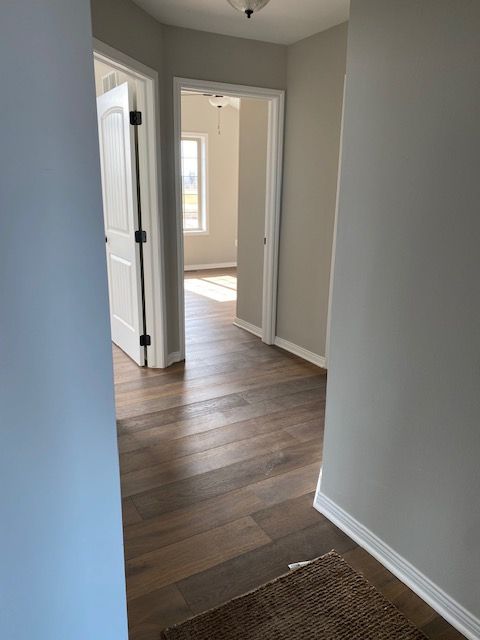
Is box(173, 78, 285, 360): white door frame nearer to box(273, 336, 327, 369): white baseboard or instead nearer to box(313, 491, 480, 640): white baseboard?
box(273, 336, 327, 369): white baseboard

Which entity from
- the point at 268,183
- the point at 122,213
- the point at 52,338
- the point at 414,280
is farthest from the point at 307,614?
the point at 268,183

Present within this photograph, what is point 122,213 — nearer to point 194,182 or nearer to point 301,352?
point 301,352

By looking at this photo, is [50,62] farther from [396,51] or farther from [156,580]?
[156,580]

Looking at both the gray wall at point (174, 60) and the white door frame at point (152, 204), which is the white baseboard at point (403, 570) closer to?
the white door frame at point (152, 204)

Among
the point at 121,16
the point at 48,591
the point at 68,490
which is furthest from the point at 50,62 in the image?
the point at 121,16

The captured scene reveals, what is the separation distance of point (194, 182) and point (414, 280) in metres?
6.91

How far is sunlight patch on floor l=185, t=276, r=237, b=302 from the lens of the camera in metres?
6.34

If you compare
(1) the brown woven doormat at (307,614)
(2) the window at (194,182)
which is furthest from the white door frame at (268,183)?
(2) the window at (194,182)

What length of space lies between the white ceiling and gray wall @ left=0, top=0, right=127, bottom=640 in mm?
2602

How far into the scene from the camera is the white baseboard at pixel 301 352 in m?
3.95

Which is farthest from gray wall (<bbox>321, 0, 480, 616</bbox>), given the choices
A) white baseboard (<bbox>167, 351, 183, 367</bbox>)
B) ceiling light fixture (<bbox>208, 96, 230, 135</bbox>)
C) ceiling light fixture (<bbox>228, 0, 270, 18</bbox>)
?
ceiling light fixture (<bbox>208, 96, 230, 135</bbox>)

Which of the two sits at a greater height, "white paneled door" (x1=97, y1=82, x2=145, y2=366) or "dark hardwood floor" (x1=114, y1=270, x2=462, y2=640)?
"white paneled door" (x1=97, y1=82, x2=145, y2=366)

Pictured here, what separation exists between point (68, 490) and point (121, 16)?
2.82m

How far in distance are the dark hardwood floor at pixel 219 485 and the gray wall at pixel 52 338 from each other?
825 millimetres
